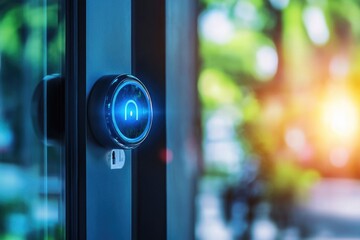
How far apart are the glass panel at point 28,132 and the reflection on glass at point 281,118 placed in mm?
1705

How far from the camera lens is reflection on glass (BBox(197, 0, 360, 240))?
7.46ft

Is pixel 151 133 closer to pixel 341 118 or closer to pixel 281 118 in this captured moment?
pixel 341 118

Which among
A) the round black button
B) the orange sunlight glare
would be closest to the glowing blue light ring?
the round black button

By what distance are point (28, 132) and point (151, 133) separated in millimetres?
167

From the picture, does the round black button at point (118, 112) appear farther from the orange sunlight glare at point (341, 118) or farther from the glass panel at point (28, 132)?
the orange sunlight glare at point (341, 118)

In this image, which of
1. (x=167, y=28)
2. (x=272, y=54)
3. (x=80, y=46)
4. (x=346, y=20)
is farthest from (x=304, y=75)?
(x=80, y=46)

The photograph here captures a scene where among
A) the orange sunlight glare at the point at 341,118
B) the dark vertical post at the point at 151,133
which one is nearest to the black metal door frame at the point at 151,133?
the dark vertical post at the point at 151,133

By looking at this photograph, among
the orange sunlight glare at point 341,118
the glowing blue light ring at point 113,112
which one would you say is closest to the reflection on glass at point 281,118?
the orange sunlight glare at point 341,118

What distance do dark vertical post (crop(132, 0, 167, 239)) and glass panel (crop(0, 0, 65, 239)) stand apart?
111 mm

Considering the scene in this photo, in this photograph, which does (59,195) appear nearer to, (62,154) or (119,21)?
(62,154)

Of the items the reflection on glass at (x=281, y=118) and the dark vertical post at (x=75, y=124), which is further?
the reflection on glass at (x=281, y=118)

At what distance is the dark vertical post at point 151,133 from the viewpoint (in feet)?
1.94

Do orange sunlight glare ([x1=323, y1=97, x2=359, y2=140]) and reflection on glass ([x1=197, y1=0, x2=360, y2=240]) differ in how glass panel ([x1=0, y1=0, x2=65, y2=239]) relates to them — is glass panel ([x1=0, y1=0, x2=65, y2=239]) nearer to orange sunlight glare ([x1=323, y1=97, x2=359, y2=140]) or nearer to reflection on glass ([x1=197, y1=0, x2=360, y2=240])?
reflection on glass ([x1=197, y1=0, x2=360, y2=240])

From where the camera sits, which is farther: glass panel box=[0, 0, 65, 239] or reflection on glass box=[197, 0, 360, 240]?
reflection on glass box=[197, 0, 360, 240]
